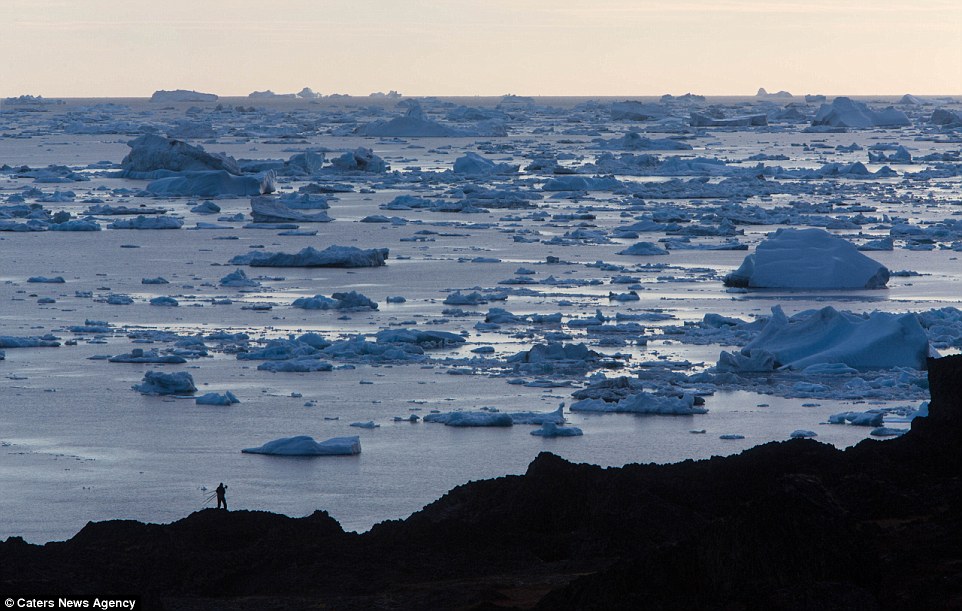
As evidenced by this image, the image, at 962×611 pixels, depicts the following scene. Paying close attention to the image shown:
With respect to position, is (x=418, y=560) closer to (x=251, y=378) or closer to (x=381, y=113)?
(x=251, y=378)

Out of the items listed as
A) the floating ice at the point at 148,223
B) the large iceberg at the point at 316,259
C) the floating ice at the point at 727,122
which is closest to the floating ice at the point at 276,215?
the floating ice at the point at 148,223

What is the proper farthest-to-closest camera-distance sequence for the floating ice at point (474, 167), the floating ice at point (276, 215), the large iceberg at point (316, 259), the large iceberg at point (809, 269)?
the floating ice at point (474, 167) < the floating ice at point (276, 215) < the large iceberg at point (316, 259) < the large iceberg at point (809, 269)

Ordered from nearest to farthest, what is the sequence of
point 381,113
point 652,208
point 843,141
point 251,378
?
point 251,378
point 652,208
point 843,141
point 381,113

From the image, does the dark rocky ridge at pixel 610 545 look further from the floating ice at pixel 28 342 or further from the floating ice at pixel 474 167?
the floating ice at pixel 474 167

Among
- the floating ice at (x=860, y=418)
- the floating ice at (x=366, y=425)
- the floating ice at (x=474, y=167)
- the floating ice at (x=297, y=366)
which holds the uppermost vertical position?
the floating ice at (x=474, y=167)

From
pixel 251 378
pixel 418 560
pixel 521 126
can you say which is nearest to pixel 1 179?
pixel 251 378

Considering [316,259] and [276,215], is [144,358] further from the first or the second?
[276,215]

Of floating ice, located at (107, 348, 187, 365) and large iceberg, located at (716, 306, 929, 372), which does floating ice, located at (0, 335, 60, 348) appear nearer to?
floating ice, located at (107, 348, 187, 365)
